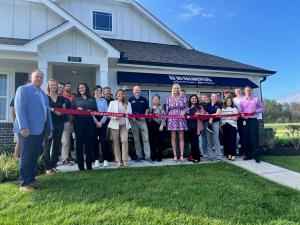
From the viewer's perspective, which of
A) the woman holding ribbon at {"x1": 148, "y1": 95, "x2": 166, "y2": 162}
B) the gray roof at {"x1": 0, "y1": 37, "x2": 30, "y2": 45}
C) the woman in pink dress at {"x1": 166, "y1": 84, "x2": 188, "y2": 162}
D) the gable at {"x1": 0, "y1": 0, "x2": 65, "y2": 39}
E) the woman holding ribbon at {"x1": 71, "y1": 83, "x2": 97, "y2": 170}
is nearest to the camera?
the woman holding ribbon at {"x1": 71, "y1": 83, "x2": 97, "y2": 170}

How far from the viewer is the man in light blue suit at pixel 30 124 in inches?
193

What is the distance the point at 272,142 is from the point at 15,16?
11060 mm

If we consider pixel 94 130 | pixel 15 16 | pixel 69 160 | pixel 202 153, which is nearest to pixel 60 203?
pixel 94 130

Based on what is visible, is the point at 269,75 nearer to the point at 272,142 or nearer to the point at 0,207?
the point at 272,142

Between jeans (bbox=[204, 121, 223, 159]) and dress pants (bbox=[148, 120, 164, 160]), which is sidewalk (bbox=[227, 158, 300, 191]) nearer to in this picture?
jeans (bbox=[204, 121, 223, 159])

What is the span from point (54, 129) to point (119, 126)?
1.48 m

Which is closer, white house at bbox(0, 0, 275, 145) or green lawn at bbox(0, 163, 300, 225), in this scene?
green lawn at bbox(0, 163, 300, 225)

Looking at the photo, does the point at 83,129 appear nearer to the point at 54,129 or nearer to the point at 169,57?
the point at 54,129

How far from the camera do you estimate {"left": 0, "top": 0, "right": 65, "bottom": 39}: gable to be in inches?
423

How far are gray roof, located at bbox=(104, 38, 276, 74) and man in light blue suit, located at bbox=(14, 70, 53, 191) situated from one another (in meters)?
5.56

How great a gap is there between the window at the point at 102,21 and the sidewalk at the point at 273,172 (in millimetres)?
9283

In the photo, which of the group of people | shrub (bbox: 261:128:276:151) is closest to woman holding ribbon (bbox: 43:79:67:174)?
the group of people

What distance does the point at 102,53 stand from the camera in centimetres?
999

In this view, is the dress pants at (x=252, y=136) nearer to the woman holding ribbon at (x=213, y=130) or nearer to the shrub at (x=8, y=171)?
the woman holding ribbon at (x=213, y=130)
